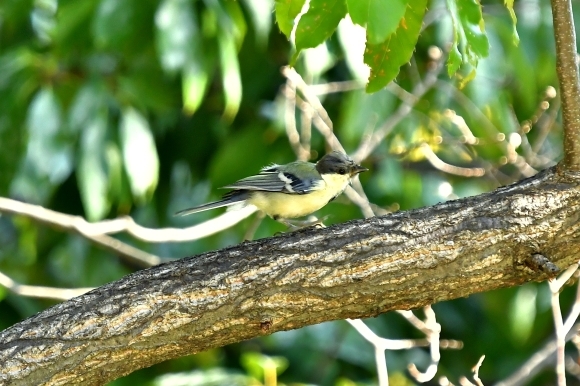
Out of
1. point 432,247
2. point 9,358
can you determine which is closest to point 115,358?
point 9,358

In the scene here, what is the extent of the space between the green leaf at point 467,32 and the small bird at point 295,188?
2.10m

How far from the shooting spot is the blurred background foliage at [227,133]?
17.4ft

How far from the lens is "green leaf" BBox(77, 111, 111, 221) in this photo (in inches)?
215

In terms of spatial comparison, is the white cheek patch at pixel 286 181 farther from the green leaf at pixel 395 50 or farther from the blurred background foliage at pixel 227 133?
the green leaf at pixel 395 50

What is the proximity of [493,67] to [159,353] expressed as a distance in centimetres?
329

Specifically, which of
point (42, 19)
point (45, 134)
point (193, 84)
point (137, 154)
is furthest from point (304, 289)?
point (42, 19)

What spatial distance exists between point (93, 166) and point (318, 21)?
3422 millimetres

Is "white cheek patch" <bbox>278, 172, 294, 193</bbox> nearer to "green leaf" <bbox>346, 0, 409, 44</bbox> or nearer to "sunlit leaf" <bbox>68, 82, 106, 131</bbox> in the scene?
"sunlit leaf" <bbox>68, 82, 106, 131</bbox>

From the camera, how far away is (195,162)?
666 centimetres

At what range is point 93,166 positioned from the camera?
555 cm

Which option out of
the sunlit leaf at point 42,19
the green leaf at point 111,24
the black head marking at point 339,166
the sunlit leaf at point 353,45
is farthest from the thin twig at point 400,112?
the sunlit leaf at point 42,19

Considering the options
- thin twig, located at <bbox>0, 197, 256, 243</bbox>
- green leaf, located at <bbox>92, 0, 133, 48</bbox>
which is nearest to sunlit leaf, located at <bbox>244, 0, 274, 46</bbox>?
green leaf, located at <bbox>92, 0, 133, 48</bbox>

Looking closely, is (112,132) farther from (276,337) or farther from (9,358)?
(9,358)

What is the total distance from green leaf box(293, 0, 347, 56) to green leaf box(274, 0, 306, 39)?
0.05 meters
